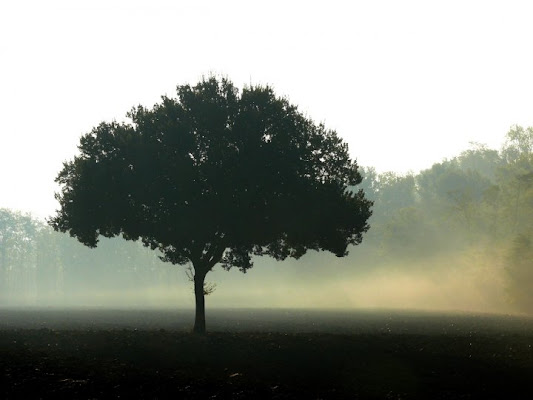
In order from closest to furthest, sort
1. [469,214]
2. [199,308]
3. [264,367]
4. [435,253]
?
[264,367]
[199,308]
[469,214]
[435,253]

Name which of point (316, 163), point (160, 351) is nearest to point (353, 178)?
point (316, 163)

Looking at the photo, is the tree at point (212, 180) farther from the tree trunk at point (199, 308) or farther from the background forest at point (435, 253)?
the background forest at point (435, 253)

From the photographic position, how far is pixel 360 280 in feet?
501

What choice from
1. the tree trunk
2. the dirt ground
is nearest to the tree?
the tree trunk

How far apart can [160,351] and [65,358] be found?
5206mm

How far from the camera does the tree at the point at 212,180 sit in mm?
41781

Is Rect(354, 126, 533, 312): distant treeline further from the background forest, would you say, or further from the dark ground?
the dark ground

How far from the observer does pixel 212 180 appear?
4153 cm

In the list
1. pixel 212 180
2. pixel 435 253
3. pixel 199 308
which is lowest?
pixel 199 308

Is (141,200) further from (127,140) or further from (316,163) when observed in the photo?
(316,163)

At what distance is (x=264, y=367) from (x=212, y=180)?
64.0ft

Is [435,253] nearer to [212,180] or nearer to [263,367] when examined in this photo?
[212,180]

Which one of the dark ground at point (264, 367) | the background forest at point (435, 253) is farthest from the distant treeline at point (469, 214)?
the dark ground at point (264, 367)

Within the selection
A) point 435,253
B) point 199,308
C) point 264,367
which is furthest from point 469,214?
point 264,367
